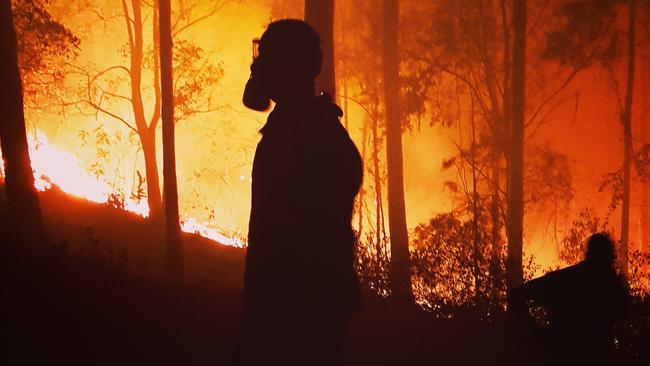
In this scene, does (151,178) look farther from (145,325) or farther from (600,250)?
(600,250)

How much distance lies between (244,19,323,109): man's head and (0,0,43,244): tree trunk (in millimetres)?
7226

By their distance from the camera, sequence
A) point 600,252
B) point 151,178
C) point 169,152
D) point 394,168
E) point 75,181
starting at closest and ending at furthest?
point 600,252, point 169,152, point 394,168, point 151,178, point 75,181

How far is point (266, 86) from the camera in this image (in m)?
2.29

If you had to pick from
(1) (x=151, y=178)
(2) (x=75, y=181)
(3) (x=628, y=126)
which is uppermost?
(3) (x=628, y=126)

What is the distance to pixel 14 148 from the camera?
864 centimetres

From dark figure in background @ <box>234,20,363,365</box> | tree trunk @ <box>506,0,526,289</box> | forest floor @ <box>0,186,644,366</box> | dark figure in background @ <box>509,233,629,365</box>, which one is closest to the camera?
dark figure in background @ <box>234,20,363,365</box>

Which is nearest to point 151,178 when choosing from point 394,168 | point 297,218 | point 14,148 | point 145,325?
point 394,168

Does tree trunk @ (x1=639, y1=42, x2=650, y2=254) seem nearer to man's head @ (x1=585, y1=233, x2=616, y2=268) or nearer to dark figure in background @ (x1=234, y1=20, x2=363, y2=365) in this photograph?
man's head @ (x1=585, y1=233, x2=616, y2=268)

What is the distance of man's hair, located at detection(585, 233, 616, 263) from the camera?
443 cm

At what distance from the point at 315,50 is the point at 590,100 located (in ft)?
108

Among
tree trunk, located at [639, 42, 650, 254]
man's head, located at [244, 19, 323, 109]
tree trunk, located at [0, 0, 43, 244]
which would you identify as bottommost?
man's head, located at [244, 19, 323, 109]

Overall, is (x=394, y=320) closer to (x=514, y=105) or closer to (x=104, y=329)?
(x=104, y=329)

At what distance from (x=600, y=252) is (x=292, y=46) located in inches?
126

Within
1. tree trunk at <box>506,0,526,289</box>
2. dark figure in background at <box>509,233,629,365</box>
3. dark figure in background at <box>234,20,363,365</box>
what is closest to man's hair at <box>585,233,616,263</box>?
dark figure in background at <box>509,233,629,365</box>
